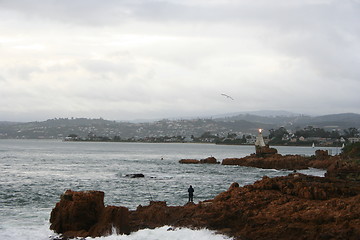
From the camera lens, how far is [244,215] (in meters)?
22.0

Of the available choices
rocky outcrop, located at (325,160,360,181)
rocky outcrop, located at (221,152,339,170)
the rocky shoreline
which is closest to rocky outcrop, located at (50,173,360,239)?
the rocky shoreline

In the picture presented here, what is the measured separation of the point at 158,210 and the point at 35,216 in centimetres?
876

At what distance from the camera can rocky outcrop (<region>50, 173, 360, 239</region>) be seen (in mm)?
19547

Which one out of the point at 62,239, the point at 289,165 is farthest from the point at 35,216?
the point at 289,165

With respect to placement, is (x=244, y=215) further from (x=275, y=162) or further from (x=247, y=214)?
(x=275, y=162)

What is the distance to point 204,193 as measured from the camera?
41969mm

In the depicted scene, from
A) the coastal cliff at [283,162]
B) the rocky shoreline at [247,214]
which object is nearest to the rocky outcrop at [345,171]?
the coastal cliff at [283,162]

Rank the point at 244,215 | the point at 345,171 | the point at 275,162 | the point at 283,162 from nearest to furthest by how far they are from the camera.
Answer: the point at 244,215 → the point at 345,171 → the point at 283,162 → the point at 275,162

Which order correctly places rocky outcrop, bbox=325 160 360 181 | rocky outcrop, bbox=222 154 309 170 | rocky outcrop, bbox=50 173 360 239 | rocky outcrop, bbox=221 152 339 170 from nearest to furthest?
rocky outcrop, bbox=50 173 360 239, rocky outcrop, bbox=325 160 360 181, rocky outcrop, bbox=221 152 339 170, rocky outcrop, bbox=222 154 309 170

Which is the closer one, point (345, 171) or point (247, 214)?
point (247, 214)

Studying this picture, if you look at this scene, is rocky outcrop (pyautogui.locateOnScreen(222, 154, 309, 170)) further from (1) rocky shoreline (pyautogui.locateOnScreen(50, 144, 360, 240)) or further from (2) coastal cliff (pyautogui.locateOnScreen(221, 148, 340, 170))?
(1) rocky shoreline (pyautogui.locateOnScreen(50, 144, 360, 240))

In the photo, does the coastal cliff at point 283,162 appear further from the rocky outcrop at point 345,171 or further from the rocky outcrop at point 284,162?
the rocky outcrop at point 345,171

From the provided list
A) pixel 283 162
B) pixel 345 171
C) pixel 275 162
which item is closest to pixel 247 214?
pixel 345 171

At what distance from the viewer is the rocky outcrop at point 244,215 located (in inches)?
770
